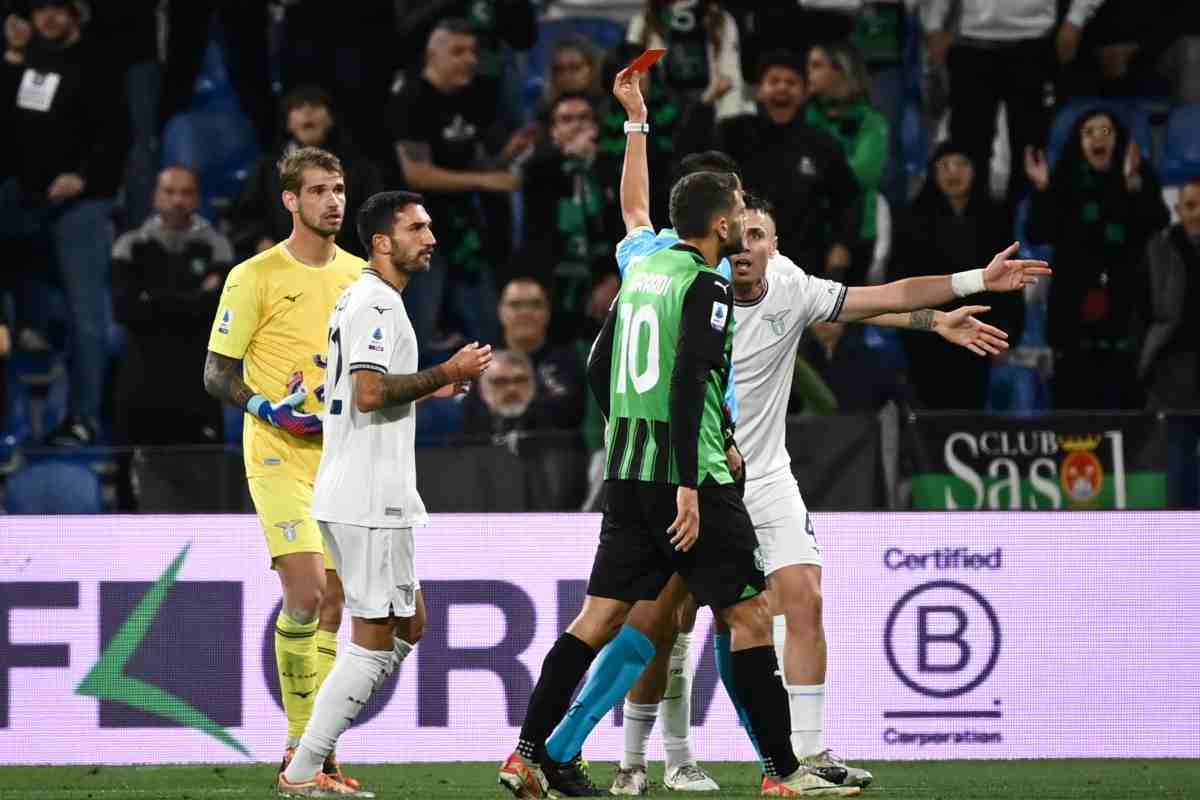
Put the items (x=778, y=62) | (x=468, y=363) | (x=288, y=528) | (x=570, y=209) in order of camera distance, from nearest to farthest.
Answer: (x=468, y=363), (x=288, y=528), (x=778, y=62), (x=570, y=209)

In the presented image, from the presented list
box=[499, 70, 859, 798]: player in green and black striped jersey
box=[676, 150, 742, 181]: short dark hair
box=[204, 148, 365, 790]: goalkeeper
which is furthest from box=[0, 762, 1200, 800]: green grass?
box=[676, 150, 742, 181]: short dark hair

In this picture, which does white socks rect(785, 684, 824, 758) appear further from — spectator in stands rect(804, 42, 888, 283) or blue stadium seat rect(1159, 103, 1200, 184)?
blue stadium seat rect(1159, 103, 1200, 184)

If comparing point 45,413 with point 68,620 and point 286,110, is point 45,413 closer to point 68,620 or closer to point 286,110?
point 286,110

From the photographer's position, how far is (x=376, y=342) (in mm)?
6574

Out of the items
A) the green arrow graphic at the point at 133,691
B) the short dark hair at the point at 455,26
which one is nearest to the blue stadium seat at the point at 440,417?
the short dark hair at the point at 455,26

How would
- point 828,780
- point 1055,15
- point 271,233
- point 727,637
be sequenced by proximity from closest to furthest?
point 828,780, point 727,637, point 271,233, point 1055,15

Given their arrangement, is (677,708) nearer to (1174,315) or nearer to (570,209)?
(570,209)

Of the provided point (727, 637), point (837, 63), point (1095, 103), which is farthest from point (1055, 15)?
point (727, 637)

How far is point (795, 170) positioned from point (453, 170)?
2.22 meters

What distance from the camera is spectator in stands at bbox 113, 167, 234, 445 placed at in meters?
11.4

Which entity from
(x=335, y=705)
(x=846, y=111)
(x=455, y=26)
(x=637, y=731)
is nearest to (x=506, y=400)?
(x=455, y=26)

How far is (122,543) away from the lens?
8.98 m

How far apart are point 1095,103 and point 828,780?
7.65 meters

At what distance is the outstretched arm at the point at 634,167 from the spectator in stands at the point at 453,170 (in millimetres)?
5039
